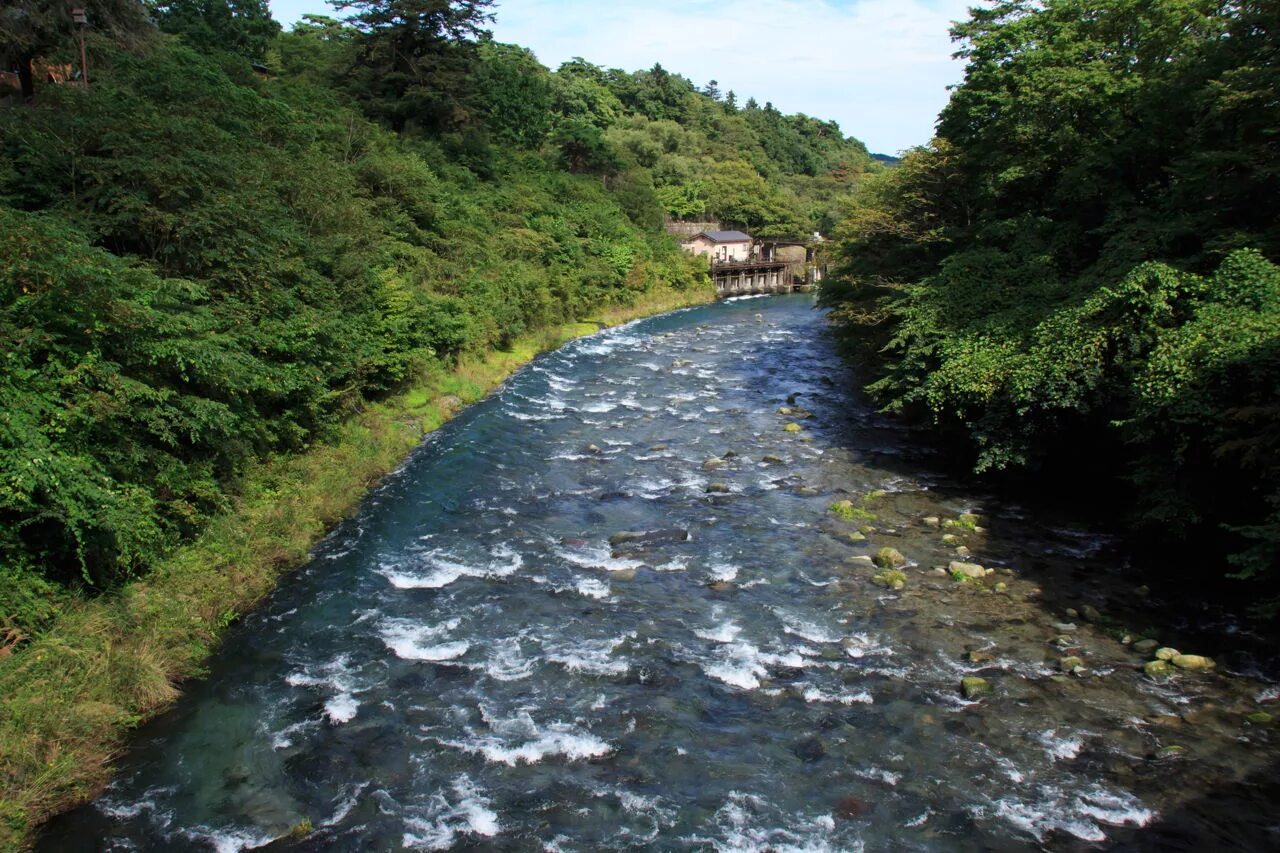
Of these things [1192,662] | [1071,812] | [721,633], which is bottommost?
[1071,812]

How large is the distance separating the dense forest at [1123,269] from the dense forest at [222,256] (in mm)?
16914

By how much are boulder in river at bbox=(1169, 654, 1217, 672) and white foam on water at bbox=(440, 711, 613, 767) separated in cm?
973

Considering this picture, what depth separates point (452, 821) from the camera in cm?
969

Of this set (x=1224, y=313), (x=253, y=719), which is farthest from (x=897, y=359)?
(x=253, y=719)

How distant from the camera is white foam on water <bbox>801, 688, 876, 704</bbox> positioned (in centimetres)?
1214

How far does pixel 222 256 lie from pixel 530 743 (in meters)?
13.6

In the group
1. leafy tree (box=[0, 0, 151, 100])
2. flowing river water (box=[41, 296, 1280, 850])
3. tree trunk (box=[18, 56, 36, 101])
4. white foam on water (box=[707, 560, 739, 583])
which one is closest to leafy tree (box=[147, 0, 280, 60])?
leafy tree (box=[0, 0, 151, 100])

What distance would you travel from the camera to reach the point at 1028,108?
23094 mm

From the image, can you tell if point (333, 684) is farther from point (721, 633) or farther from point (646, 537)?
point (646, 537)

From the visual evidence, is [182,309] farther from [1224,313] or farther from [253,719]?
[1224,313]

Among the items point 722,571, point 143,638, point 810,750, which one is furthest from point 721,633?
point 143,638

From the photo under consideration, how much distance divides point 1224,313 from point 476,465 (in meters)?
18.6

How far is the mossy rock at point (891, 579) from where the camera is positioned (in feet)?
51.5

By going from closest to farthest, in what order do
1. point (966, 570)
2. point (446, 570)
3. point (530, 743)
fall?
point (530, 743) → point (966, 570) → point (446, 570)
